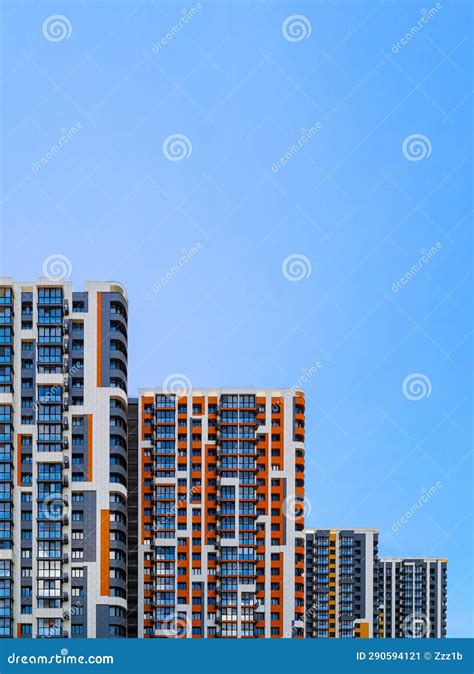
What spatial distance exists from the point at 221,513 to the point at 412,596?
1568 inches

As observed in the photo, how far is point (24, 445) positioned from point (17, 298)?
5.85m

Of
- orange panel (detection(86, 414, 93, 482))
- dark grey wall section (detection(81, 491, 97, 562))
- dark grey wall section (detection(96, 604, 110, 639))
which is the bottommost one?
dark grey wall section (detection(96, 604, 110, 639))

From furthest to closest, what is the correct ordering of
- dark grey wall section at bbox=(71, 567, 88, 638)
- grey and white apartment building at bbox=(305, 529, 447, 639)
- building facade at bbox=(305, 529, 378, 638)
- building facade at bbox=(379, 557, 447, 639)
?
building facade at bbox=(379, 557, 447, 639) < building facade at bbox=(305, 529, 378, 638) < grey and white apartment building at bbox=(305, 529, 447, 639) < dark grey wall section at bbox=(71, 567, 88, 638)

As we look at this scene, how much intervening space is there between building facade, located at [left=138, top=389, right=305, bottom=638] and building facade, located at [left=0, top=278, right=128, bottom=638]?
210 inches

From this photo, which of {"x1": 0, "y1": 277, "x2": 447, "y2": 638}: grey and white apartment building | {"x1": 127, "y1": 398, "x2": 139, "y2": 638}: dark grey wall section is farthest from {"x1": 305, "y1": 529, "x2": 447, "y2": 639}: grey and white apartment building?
{"x1": 127, "y1": 398, "x2": 139, "y2": 638}: dark grey wall section

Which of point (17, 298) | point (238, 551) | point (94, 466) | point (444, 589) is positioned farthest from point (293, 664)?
point (444, 589)

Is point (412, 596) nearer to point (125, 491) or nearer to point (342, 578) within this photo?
point (342, 578)

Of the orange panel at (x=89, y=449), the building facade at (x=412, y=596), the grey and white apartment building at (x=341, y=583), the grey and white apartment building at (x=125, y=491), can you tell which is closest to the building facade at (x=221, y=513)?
the grey and white apartment building at (x=125, y=491)

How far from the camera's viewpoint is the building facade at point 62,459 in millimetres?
37469

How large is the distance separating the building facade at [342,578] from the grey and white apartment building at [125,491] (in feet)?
76.4

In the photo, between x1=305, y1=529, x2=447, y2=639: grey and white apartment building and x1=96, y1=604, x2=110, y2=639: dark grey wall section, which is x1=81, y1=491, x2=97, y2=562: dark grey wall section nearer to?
x1=96, y1=604, x2=110, y2=639: dark grey wall section

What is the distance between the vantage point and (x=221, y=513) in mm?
44906

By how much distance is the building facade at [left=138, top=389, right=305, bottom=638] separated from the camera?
44.0 meters

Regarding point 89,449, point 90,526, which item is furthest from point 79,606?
point 89,449
